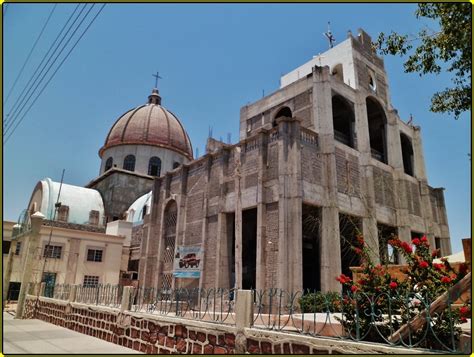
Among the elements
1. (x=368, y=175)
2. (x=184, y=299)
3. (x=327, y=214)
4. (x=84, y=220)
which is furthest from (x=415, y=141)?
(x=84, y=220)

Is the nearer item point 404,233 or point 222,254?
point 222,254

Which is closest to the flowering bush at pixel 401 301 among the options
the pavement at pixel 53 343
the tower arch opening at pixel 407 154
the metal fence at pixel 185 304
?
the metal fence at pixel 185 304

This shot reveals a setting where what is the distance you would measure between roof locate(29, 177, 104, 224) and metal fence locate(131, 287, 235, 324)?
85.0 feet

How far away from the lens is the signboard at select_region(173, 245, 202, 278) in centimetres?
2023

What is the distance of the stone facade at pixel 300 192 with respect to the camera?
16.9 metres

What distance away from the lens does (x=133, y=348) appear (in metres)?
9.07

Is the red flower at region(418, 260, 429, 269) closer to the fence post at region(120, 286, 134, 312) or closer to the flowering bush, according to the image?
the flowering bush

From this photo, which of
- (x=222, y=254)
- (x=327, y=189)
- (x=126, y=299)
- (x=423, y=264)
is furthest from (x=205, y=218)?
(x=423, y=264)

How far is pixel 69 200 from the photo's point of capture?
113 feet

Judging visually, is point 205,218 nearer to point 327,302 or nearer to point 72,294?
point 72,294

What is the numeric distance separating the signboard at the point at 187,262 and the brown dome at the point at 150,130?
20.2 meters

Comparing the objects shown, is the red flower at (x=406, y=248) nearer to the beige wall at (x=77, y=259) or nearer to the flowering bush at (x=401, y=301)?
the flowering bush at (x=401, y=301)

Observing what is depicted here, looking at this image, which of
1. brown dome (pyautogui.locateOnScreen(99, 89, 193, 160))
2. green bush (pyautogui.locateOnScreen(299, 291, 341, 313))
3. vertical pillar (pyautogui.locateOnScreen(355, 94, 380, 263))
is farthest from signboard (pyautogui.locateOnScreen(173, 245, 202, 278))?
brown dome (pyautogui.locateOnScreen(99, 89, 193, 160))

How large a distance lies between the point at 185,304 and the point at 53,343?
3.96 m
